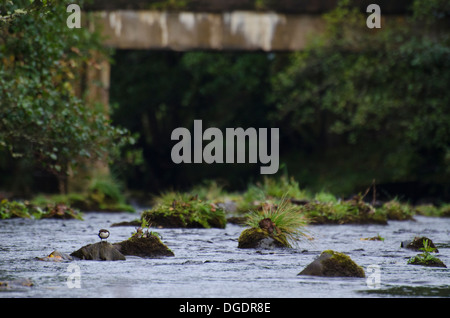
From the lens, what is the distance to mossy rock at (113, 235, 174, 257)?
10070 millimetres

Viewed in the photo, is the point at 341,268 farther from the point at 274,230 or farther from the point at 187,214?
the point at 187,214

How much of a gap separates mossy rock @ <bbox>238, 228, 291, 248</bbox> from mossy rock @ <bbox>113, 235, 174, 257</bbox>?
1.44 metres

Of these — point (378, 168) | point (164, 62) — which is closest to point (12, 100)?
point (378, 168)

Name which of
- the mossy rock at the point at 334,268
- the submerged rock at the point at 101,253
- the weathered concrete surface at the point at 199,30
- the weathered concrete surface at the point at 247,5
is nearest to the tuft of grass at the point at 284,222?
the submerged rock at the point at 101,253

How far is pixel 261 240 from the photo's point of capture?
444 inches

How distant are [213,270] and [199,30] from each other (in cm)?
1393

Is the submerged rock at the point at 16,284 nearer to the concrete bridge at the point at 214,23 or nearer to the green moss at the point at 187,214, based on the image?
the green moss at the point at 187,214

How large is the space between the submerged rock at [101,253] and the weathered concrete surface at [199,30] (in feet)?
41.4

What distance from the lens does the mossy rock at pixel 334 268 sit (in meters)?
8.50

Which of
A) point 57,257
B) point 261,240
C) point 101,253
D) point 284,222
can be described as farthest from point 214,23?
point 57,257

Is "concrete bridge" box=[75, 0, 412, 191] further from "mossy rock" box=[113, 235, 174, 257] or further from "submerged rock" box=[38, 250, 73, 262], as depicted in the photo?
"submerged rock" box=[38, 250, 73, 262]

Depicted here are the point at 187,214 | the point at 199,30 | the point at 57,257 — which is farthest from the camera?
the point at 199,30

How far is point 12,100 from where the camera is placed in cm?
1333

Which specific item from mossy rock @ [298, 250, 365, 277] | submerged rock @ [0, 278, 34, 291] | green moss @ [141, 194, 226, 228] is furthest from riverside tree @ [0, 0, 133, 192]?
mossy rock @ [298, 250, 365, 277]
